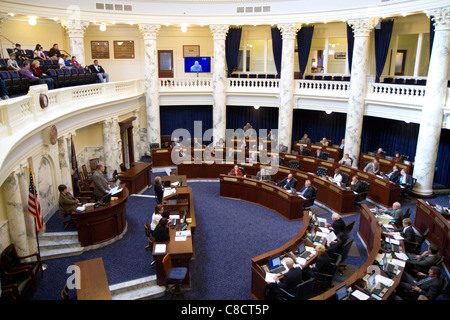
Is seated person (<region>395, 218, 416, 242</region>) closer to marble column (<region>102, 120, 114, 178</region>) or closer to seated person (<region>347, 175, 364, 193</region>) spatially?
seated person (<region>347, 175, 364, 193</region>)

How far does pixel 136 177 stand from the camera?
12672 mm

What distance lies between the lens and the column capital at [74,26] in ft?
47.2

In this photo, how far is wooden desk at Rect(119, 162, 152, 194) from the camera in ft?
40.8

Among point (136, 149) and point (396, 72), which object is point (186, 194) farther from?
point (396, 72)

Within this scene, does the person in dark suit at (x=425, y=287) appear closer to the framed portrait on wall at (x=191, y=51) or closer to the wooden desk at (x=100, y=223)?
the wooden desk at (x=100, y=223)

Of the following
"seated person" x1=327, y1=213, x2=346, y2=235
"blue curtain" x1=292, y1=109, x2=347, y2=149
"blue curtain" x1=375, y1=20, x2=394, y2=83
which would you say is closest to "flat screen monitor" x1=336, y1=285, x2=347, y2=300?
"seated person" x1=327, y1=213, x2=346, y2=235

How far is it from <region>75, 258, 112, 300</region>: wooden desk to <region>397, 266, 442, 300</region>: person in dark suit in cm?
517

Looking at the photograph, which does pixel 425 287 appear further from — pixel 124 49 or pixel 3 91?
pixel 124 49

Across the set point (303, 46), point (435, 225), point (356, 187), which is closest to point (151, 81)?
point (303, 46)

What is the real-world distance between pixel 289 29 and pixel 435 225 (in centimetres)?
980

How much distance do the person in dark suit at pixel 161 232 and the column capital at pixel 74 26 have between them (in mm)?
10392
